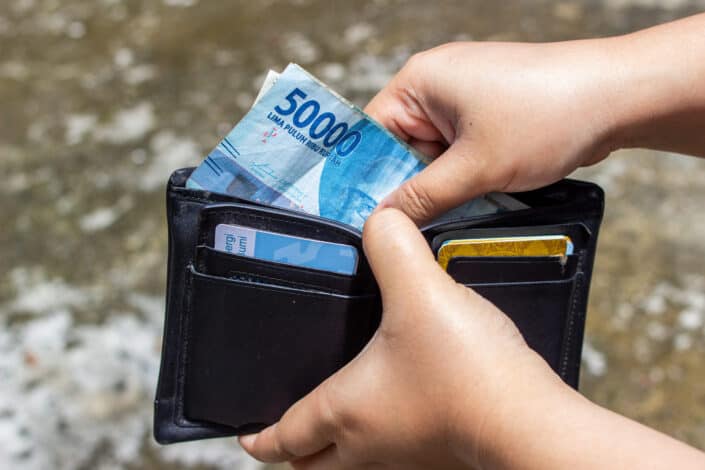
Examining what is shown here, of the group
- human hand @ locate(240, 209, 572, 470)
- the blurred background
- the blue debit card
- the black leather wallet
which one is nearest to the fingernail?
the black leather wallet

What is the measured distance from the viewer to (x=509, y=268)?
0.98 metres

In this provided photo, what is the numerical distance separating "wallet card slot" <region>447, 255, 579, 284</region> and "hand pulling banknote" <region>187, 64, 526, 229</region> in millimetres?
93

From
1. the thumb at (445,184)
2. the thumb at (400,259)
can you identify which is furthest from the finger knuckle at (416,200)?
the thumb at (400,259)

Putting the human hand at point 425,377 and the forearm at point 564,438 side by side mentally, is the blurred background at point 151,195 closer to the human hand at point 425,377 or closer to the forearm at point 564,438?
the human hand at point 425,377

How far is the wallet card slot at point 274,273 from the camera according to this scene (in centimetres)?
95

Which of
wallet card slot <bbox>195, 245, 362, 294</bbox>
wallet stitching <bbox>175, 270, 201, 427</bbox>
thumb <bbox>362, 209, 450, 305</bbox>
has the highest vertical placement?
thumb <bbox>362, 209, 450, 305</bbox>

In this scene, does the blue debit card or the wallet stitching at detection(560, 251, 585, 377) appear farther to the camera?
the wallet stitching at detection(560, 251, 585, 377)

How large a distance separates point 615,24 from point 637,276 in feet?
4.17

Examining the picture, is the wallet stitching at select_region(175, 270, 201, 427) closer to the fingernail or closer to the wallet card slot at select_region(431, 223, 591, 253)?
the fingernail

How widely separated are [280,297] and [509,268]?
1.10ft

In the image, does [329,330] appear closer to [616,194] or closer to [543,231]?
[543,231]

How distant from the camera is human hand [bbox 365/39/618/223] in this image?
95 cm

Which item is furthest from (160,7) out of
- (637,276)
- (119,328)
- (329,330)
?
(329,330)

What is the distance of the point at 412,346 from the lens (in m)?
Answer: 0.79
